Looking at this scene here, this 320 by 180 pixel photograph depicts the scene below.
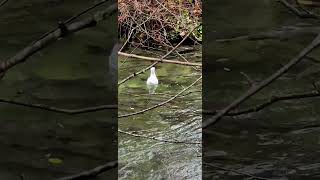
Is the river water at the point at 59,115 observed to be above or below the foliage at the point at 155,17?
below

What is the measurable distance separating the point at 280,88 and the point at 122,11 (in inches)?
66.8

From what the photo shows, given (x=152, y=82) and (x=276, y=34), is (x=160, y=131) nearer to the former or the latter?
(x=152, y=82)

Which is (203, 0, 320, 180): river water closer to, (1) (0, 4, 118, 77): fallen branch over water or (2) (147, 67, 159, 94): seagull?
(1) (0, 4, 118, 77): fallen branch over water

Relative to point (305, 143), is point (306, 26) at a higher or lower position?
higher

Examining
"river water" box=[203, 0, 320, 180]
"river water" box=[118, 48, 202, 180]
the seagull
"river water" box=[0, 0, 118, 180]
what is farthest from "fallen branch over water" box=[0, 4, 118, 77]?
the seagull

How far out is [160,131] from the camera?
3.31m

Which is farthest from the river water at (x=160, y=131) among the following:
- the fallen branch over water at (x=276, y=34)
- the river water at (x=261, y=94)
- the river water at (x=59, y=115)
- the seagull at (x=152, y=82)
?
the river water at (x=59, y=115)

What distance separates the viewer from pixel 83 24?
25.7 inches

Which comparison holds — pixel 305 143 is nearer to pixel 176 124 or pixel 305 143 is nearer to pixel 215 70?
pixel 215 70

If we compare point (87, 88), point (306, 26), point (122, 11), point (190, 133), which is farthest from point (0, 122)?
point (190, 133)

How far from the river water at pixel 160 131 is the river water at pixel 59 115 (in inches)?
46.8

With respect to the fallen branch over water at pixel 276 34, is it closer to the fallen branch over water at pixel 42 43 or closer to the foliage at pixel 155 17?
the fallen branch over water at pixel 42 43

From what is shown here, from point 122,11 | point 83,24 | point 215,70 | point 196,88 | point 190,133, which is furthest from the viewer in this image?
point 196,88

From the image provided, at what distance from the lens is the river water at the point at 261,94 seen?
1.38m
